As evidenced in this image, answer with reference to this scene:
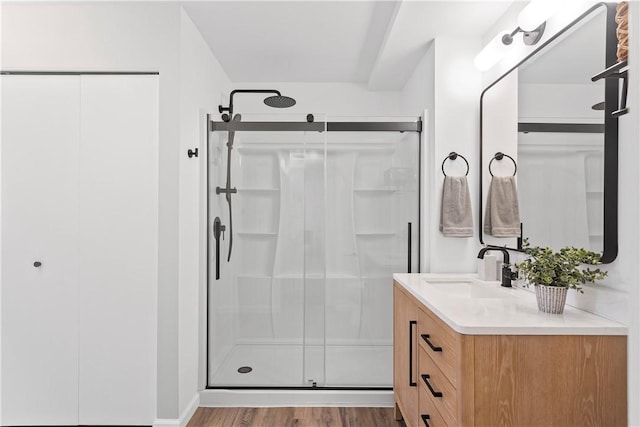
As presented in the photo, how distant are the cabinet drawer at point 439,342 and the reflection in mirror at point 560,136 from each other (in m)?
0.66

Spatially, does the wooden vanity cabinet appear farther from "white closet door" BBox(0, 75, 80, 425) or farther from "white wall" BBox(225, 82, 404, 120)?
"white wall" BBox(225, 82, 404, 120)

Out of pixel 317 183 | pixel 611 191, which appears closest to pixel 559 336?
pixel 611 191

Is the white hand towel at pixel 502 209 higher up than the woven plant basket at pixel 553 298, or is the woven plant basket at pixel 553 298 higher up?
the white hand towel at pixel 502 209

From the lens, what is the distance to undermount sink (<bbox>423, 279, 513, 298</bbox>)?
1899 millimetres

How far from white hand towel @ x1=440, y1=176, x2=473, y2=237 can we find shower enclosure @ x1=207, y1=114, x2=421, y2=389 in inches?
11.4

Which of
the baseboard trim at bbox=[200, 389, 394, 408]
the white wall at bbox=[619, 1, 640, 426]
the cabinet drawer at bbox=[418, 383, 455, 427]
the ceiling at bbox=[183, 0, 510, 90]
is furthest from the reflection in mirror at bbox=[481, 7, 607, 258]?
the baseboard trim at bbox=[200, 389, 394, 408]

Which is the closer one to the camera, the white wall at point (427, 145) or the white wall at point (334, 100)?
the white wall at point (427, 145)

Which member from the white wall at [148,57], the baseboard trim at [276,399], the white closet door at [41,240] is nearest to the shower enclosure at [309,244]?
the baseboard trim at [276,399]

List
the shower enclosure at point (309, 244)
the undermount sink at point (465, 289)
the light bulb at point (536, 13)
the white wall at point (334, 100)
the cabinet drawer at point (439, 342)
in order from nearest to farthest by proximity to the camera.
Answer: the cabinet drawer at point (439, 342) → the light bulb at point (536, 13) → the undermount sink at point (465, 289) → the shower enclosure at point (309, 244) → the white wall at point (334, 100)

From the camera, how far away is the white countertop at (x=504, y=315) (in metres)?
1.24

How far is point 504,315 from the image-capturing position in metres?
1.39

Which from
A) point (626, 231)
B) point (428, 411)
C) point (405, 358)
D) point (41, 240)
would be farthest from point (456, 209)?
point (41, 240)

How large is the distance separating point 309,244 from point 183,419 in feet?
4.30

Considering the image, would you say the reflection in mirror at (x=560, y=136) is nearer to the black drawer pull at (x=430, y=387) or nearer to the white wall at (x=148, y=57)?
the black drawer pull at (x=430, y=387)
